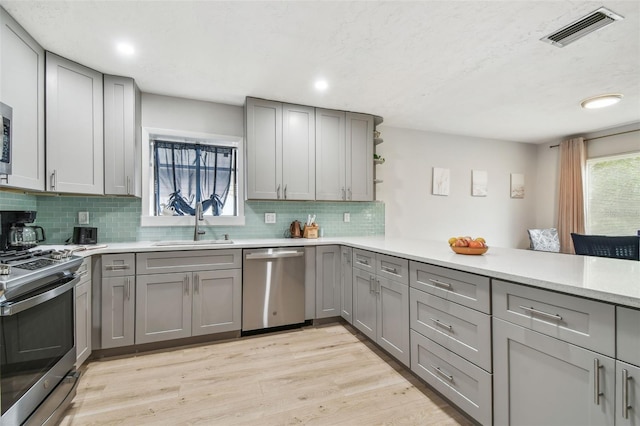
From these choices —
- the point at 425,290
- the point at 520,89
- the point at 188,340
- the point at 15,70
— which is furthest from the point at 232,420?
the point at 520,89

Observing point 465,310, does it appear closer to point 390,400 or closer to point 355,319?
point 390,400

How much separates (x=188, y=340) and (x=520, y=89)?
402 cm

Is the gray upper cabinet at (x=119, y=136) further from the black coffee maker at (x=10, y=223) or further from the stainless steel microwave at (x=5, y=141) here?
the stainless steel microwave at (x=5, y=141)

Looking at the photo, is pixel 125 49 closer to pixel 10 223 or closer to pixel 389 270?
pixel 10 223

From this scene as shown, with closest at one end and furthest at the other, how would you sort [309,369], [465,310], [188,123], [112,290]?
[465,310]
[309,369]
[112,290]
[188,123]

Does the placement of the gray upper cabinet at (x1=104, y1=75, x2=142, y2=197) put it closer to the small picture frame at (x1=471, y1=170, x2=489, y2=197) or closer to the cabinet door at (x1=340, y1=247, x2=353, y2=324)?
the cabinet door at (x1=340, y1=247, x2=353, y2=324)

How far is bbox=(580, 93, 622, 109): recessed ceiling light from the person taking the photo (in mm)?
3086

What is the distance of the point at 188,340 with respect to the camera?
104 inches

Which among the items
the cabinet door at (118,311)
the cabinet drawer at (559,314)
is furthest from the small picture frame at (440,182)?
the cabinet door at (118,311)

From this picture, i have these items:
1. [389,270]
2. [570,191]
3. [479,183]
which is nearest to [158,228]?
[389,270]

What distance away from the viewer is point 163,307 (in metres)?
2.52

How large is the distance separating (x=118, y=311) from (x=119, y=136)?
5.01 feet

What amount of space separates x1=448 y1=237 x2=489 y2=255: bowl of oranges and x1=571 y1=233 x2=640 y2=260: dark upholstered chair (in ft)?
4.91

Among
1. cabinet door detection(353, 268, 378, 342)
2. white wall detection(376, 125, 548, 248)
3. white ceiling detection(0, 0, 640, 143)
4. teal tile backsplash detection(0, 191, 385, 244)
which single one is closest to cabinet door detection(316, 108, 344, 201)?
white ceiling detection(0, 0, 640, 143)
